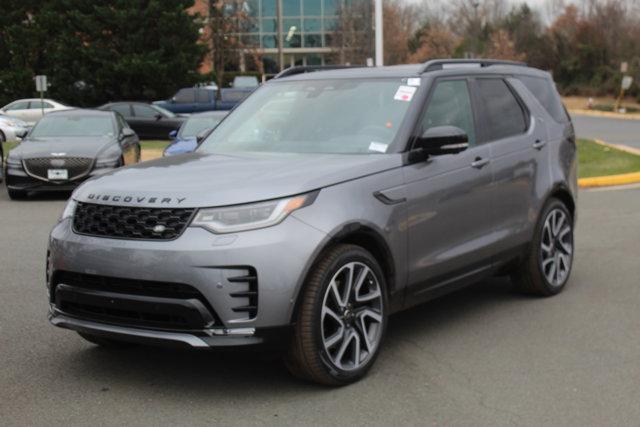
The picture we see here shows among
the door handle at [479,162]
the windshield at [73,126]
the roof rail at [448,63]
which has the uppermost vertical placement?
the roof rail at [448,63]

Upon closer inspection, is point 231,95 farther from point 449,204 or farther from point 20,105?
point 449,204

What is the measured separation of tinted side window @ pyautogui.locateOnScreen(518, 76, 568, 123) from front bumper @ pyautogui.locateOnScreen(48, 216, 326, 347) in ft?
10.6

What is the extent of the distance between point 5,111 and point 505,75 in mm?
29815

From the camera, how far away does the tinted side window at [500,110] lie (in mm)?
6203

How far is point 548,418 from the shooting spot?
4.23 metres

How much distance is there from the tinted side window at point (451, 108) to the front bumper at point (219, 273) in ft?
5.24

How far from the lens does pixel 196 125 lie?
56.7 feet

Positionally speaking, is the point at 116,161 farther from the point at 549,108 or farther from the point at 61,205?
the point at 549,108

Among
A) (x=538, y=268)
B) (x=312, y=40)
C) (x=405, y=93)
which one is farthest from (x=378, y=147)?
(x=312, y=40)

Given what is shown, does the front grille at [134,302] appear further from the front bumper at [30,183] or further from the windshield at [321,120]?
the front bumper at [30,183]

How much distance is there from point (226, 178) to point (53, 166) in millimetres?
9773

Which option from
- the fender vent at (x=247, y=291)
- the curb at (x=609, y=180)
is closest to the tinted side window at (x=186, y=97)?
the curb at (x=609, y=180)

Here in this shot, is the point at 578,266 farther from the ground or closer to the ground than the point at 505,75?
closer to the ground

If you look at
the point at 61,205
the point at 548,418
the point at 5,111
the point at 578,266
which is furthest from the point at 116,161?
the point at 5,111
